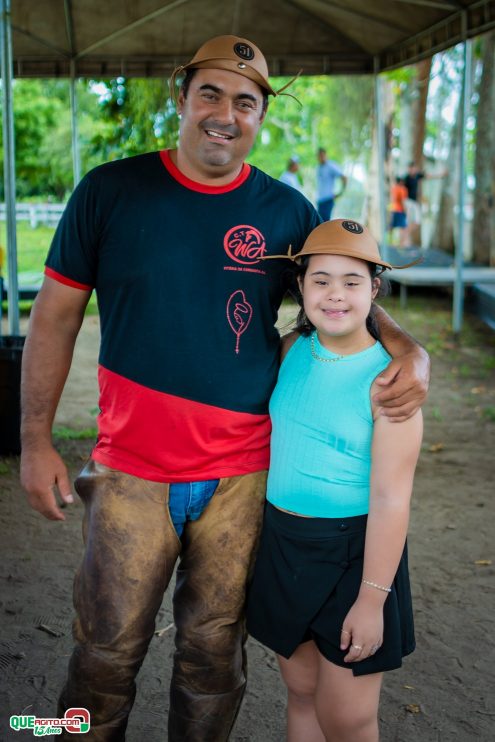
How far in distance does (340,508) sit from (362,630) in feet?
1.10

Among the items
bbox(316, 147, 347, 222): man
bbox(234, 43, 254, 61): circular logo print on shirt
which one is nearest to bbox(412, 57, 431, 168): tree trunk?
bbox(316, 147, 347, 222): man

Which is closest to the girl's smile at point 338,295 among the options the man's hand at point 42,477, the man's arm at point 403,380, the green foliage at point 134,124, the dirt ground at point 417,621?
the man's arm at point 403,380

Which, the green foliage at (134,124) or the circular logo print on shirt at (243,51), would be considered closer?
the circular logo print on shirt at (243,51)

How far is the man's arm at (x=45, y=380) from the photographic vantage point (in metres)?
2.54

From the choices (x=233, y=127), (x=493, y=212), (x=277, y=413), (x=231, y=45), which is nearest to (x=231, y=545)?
(x=277, y=413)

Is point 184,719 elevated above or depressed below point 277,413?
below

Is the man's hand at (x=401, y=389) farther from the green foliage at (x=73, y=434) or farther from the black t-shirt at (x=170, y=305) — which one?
the green foliage at (x=73, y=434)

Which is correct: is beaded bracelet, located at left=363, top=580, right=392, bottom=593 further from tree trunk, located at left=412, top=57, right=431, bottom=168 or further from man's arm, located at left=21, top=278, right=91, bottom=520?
tree trunk, located at left=412, top=57, right=431, bottom=168

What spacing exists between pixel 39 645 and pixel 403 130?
79.0 feet

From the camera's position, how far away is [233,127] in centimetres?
253

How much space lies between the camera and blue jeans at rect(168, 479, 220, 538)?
251cm

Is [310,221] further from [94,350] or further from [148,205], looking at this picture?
[94,350]

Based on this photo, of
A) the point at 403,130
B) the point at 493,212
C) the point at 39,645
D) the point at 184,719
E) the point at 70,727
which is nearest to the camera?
the point at 70,727

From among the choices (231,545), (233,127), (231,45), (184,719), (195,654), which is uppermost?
(231,45)
